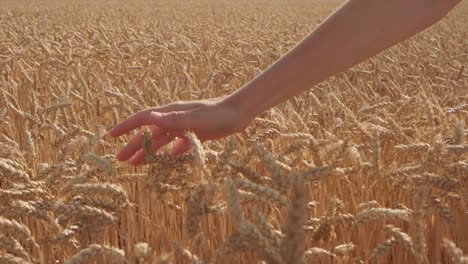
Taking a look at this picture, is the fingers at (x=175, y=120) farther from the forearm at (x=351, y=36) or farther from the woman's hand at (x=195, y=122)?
the forearm at (x=351, y=36)

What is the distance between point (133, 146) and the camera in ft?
5.50

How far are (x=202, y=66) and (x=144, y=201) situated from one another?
3199mm

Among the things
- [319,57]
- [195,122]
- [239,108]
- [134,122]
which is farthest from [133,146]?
[319,57]

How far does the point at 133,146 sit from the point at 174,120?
0.15 metres

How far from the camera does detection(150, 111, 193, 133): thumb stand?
5.39ft

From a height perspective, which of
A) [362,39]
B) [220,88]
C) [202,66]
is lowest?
[362,39]

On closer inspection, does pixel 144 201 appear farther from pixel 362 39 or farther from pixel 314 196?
pixel 362 39

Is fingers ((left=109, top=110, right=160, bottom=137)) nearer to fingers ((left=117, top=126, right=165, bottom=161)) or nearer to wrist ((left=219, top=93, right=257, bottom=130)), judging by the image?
fingers ((left=117, top=126, right=165, bottom=161))

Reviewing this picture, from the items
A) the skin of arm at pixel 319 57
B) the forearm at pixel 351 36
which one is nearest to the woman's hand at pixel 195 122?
the skin of arm at pixel 319 57

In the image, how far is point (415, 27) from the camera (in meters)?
1.58

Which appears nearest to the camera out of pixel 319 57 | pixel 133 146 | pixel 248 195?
pixel 248 195

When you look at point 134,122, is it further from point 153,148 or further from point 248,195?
point 248,195

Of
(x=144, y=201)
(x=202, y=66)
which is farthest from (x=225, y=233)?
(x=202, y=66)

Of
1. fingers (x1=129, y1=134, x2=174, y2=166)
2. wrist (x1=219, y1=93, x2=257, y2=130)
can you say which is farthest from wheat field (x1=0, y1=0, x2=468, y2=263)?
wrist (x1=219, y1=93, x2=257, y2=130)
